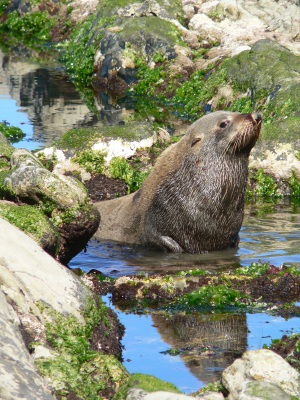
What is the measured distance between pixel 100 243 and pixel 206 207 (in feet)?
6.59

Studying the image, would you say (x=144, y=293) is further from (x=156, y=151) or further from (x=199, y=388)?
(x=156, y=151)

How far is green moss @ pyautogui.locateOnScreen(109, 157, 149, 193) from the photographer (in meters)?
16.5

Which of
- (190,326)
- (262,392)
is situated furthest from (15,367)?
(190,326)

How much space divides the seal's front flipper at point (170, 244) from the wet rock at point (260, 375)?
6.01m

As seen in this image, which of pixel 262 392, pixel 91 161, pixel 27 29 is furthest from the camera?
pixel 27 29

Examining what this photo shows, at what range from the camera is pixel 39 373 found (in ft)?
22.9

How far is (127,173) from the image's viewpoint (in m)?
16.6

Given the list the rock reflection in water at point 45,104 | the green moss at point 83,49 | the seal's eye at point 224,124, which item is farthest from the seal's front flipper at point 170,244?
the green moss at point 83,49

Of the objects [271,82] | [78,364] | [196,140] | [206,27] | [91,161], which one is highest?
[206,27]

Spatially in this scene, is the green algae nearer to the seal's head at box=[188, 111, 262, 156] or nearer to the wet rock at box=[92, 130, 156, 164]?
the wet rock at box=[92, 130, 156, 164]

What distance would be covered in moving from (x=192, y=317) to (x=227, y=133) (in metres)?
3.49

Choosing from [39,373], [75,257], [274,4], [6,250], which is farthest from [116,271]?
[274,4]

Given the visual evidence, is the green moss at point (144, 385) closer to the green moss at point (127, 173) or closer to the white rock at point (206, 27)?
the green moss at point (127, 173)

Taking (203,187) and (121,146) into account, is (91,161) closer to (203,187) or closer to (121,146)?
(121,146)
